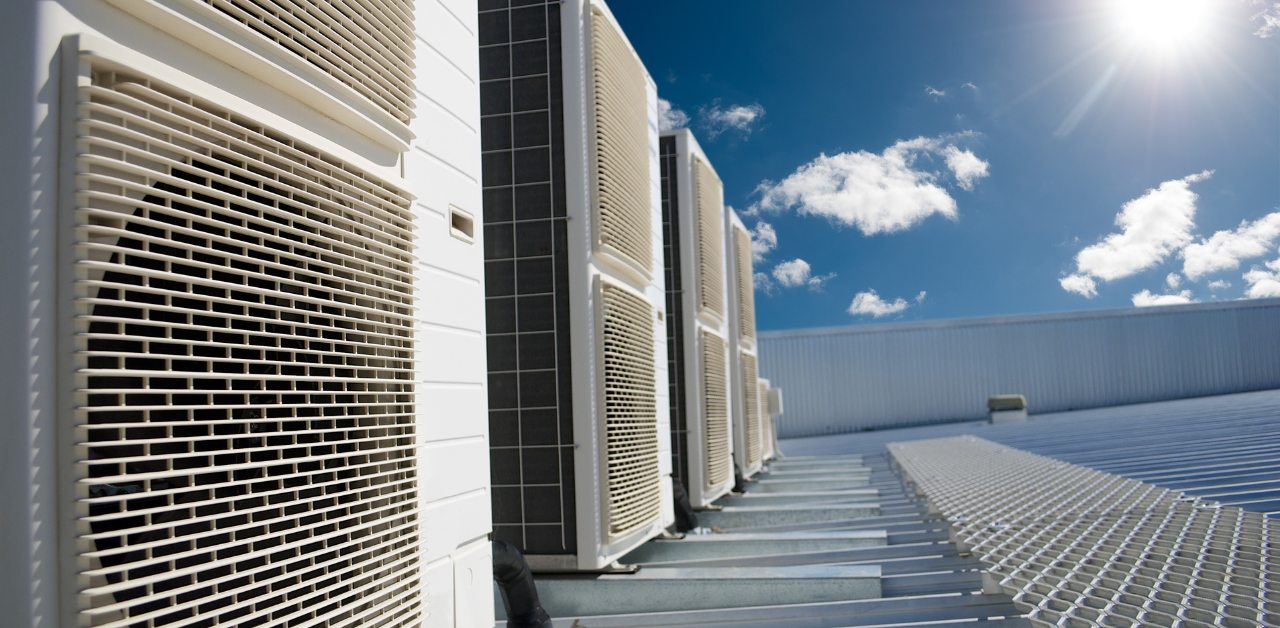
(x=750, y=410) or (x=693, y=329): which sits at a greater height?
(x=693, y=329)

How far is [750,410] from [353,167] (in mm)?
8155

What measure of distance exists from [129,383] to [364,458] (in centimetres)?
60

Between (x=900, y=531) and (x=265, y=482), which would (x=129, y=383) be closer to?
(x=265, y=482)

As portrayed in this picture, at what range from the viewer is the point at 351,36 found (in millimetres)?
1850

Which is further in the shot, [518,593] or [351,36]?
[518,593]

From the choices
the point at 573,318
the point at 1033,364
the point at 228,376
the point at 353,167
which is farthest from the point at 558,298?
the point at 1033,364

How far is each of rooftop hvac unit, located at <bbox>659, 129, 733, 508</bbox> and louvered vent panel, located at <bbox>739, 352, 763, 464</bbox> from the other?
1.64 metres

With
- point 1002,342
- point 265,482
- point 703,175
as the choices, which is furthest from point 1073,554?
point 1002,342

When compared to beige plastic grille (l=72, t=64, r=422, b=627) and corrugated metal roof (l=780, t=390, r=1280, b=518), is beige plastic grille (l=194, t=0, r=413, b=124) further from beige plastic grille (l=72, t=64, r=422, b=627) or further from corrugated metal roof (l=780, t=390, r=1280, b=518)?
corrugated metal roof (l=780, t=390, r=1280, b=518)

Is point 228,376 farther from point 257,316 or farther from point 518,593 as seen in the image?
point 518,593

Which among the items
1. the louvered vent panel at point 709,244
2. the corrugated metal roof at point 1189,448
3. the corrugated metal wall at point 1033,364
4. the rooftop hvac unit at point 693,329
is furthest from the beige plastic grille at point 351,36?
the corrugated metal wall at point 1033,364

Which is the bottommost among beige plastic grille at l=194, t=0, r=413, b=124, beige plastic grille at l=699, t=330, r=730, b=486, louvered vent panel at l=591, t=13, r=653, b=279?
beige plastic grille at l=699, t=330, r=730, b=486

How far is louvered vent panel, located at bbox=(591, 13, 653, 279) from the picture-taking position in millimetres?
4141

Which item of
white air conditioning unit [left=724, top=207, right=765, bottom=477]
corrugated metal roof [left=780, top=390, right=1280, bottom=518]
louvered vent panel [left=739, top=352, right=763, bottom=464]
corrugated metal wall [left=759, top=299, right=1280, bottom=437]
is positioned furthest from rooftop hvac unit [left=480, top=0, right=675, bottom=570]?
corrugated metal wall [left=759, top=299, right=1280, bottom=437]
